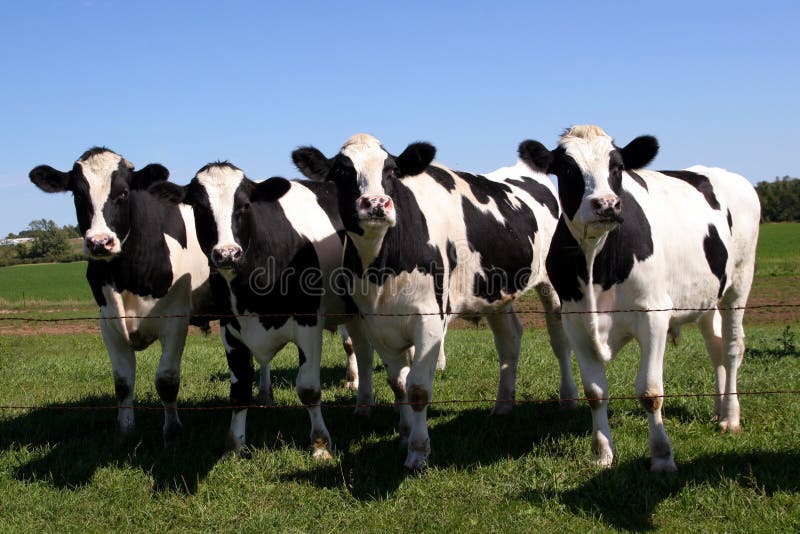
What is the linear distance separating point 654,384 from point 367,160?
9.46ft

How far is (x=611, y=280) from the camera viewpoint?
539cm

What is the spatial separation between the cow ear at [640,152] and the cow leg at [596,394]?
142 centimetres

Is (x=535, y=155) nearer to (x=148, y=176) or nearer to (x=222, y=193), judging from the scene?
(x=222, y=193)

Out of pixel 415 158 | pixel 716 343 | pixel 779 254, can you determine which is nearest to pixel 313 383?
pixel 415 158

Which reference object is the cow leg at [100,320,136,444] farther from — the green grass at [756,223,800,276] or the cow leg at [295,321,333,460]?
the green grass at [756,223,800,276]

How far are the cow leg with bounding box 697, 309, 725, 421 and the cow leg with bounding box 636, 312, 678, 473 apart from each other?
5.52 feet

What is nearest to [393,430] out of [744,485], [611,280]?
[611,280]

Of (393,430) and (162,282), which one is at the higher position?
(162,282)

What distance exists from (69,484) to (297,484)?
1.90 meters

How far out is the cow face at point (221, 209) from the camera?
553cm

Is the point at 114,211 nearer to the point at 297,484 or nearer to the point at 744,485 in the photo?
the point at 297,484

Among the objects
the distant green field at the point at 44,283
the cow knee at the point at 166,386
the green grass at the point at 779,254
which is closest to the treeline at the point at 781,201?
the green grass at the point at 779,254

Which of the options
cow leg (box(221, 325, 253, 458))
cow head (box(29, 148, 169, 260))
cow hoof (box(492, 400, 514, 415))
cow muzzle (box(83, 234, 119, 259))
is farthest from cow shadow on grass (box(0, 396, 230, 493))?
cow hoof (box(492, 400, 514, 415))

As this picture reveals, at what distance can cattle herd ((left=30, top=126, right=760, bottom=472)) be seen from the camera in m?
5.36
